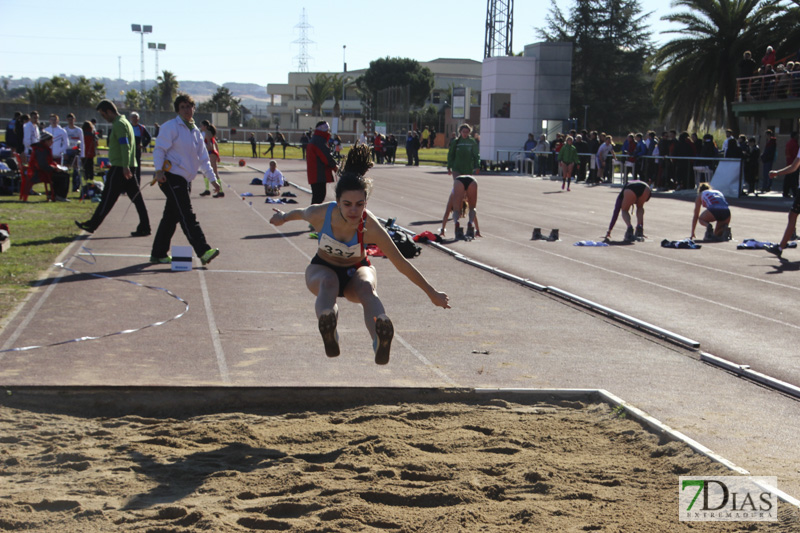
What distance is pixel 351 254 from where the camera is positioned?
20.2 ft

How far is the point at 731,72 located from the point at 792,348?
3836 cm

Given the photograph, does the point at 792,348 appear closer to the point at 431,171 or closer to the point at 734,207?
the point at 734,207

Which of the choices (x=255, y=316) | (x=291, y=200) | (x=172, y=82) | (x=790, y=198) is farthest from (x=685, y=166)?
(x=172, y=82)

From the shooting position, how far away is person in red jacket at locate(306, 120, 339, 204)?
16375 millimetres

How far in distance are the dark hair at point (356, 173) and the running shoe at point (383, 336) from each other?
91 centimetres

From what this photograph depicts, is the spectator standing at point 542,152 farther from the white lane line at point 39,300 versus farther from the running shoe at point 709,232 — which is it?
the white lane line at point 39,300

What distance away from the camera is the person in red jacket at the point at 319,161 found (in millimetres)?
16375

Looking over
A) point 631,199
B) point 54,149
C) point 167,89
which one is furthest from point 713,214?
point 167,89

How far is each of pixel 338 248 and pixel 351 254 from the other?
11cm

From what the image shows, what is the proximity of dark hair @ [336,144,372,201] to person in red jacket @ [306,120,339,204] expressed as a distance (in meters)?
9.89

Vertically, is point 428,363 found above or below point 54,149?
below

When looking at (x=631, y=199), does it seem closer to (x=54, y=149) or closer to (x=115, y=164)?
(x=115, y=164)

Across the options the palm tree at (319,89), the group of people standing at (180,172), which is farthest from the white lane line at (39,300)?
the palm tree at (319,89)

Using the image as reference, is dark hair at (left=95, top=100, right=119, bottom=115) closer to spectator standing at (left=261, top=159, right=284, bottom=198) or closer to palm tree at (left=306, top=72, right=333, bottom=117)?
spectator standing at (left=261, top=159, right=284, bottom=198)
